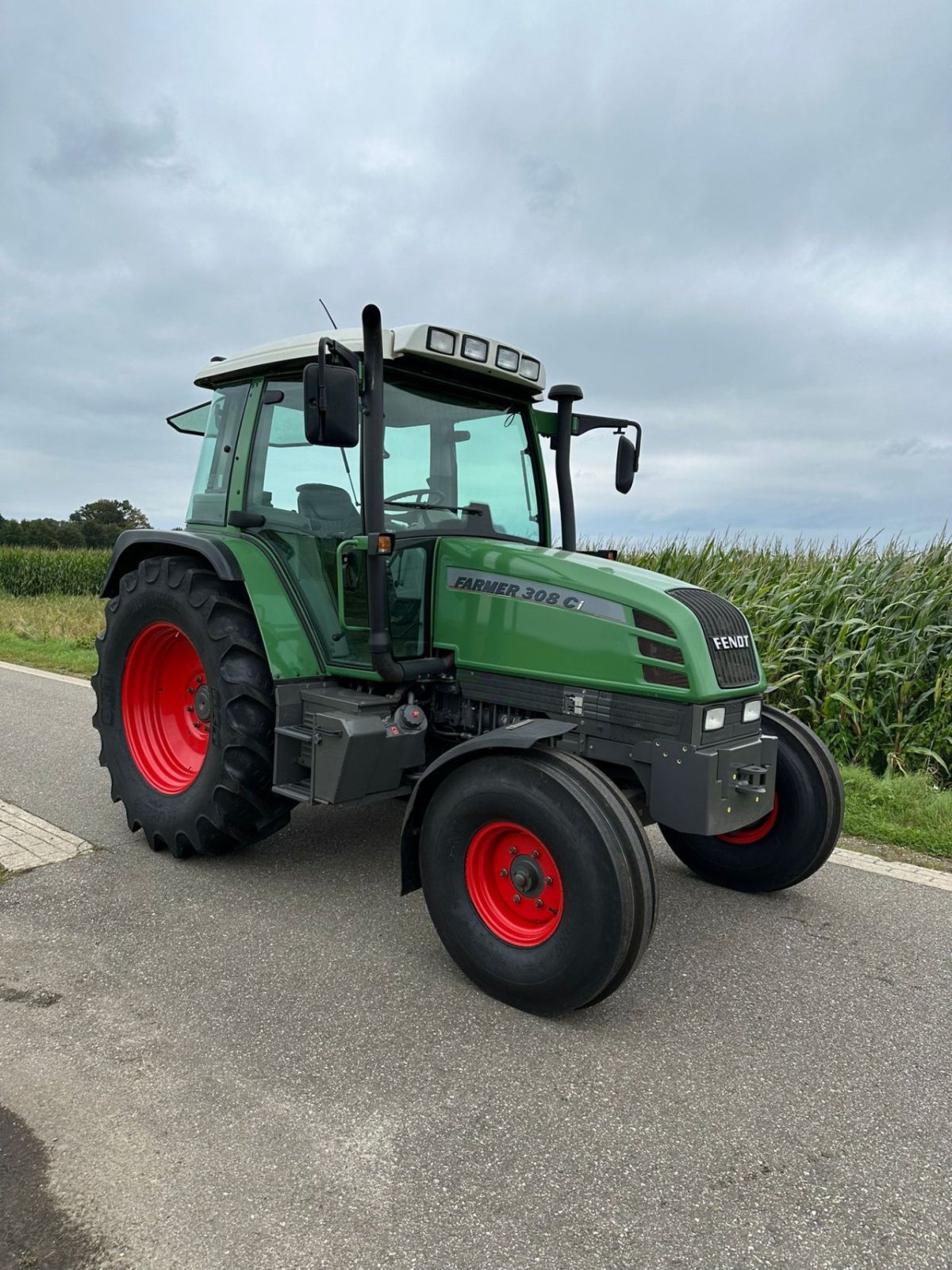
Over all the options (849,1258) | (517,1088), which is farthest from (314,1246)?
(849,1258)

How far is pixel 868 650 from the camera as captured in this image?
7004 mm

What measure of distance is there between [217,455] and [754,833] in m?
3.30

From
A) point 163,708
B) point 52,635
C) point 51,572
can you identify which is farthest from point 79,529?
point 163,708

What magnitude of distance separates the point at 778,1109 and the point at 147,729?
3668 millimetres

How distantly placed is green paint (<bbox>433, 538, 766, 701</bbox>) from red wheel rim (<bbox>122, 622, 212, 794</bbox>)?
1652 millimetres

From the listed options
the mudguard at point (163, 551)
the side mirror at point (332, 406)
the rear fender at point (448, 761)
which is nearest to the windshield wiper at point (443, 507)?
the side mirror at point (332, 406)

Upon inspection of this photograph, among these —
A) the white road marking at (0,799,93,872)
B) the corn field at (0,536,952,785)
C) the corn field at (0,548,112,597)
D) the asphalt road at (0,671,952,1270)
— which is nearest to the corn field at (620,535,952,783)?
the corn field at (0,536,952,785)

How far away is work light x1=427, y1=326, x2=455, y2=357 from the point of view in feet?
12.4

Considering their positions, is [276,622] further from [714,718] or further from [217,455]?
[714,718]

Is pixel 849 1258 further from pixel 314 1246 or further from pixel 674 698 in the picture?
pixel 674 698

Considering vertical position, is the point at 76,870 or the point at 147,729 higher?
the point at 147,729

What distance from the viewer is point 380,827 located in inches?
198

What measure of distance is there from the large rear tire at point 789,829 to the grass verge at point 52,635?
8.52 m

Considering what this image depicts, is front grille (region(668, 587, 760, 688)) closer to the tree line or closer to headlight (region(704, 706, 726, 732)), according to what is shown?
headlight (region(704, 706, 726, 732))
